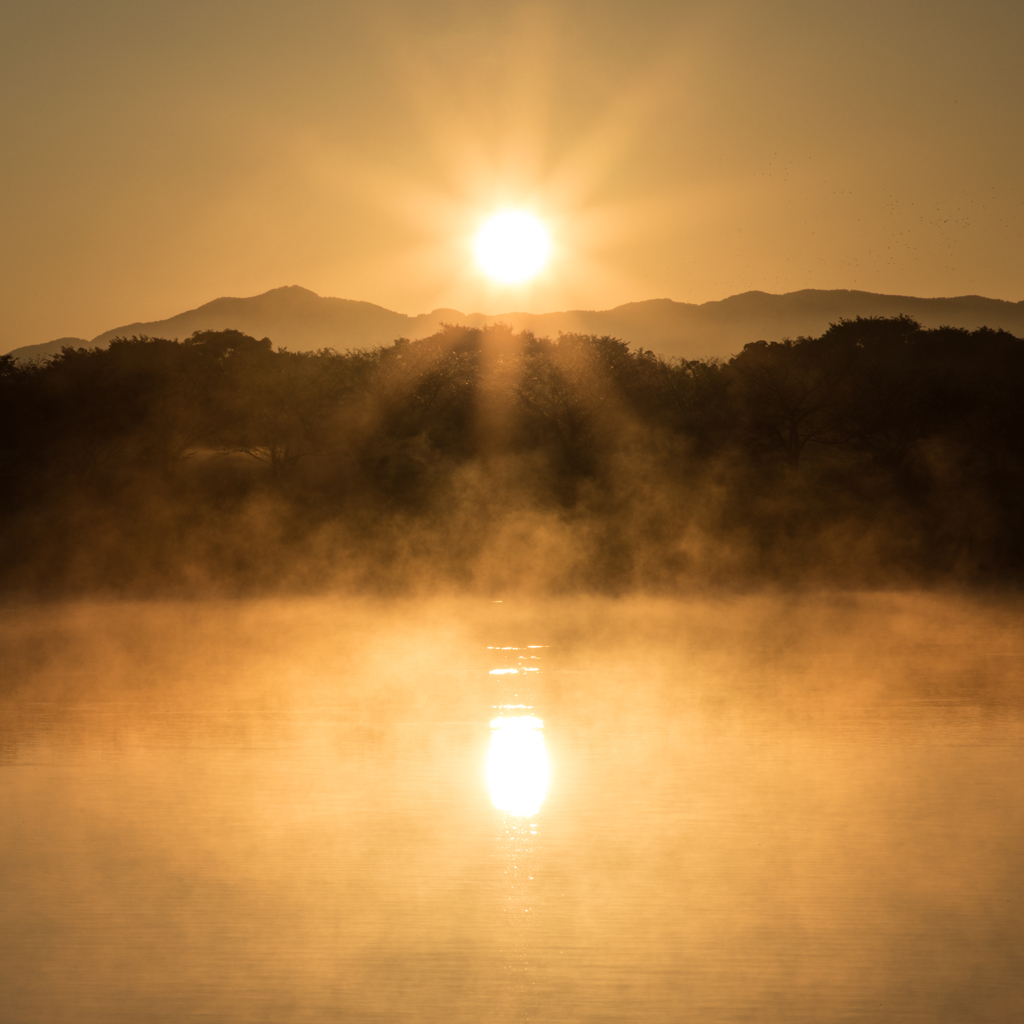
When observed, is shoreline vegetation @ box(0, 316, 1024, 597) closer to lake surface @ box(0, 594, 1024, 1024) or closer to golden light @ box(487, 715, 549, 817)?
lake surface @ box(0, 594, 1024, 1024)

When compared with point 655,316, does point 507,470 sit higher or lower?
lower

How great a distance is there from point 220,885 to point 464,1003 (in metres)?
1.97

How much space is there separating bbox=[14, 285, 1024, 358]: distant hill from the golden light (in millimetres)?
106839

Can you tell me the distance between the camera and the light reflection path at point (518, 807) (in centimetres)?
523

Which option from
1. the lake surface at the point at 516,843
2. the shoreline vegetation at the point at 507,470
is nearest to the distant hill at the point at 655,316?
the shoreline vegetation at the point at 507,470

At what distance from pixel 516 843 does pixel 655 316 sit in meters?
139

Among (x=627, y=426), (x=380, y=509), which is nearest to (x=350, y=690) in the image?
(x=380, y=509)

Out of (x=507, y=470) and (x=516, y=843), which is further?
(x=507, y=470)

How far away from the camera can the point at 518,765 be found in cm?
900

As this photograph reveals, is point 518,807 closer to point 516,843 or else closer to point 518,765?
point 516,843

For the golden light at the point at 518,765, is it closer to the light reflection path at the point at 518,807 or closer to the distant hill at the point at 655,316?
the light reflection path at the point at 518,807

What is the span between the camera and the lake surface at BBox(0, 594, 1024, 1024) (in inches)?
200

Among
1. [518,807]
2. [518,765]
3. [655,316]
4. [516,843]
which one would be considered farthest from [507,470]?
[655,316]

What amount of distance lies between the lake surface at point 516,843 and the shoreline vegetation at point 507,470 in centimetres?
1406
